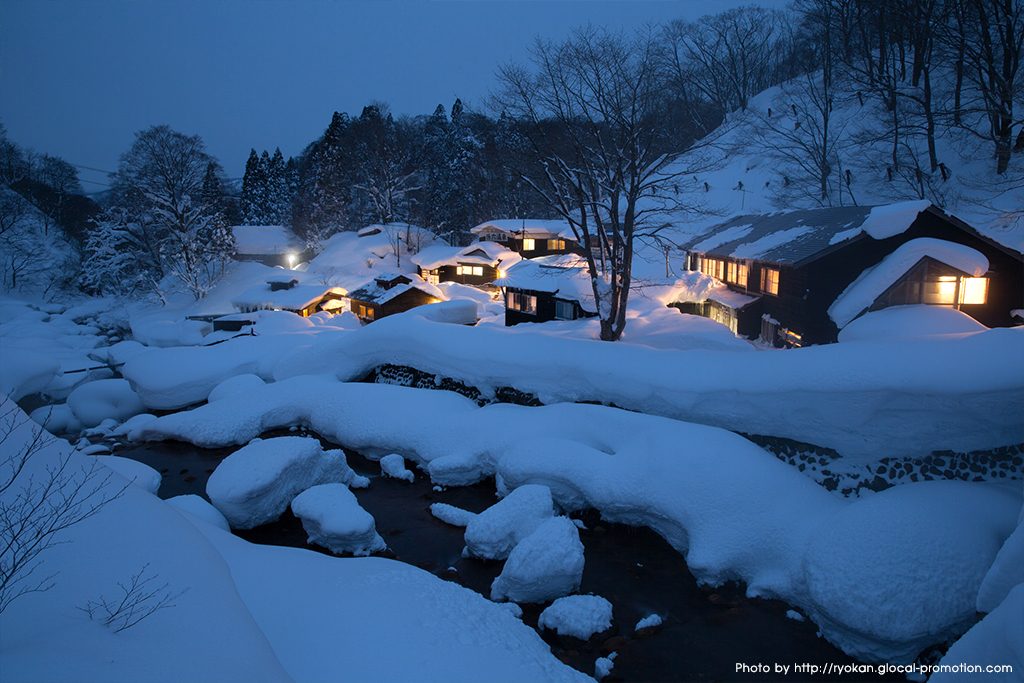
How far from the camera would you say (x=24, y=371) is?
15.4m

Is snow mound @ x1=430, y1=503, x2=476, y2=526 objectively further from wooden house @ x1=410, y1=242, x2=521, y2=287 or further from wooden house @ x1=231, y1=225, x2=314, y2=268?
wooden house @ x1=231, y1=225, x2=314, y2=268

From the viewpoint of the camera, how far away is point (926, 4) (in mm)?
18094

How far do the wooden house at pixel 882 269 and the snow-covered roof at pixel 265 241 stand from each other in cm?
3749

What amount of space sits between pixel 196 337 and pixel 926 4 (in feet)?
117

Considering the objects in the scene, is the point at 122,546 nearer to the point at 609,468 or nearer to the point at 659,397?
the point at 609,468

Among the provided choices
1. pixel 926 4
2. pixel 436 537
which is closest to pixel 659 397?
pixel 436 537

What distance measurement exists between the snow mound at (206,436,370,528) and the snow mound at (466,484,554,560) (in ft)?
14.0

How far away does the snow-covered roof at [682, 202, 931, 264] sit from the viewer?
1355 cm

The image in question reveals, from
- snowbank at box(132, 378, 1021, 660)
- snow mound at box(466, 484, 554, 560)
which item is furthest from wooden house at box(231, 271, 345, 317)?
snow mound at box(466, 484, 554, 560)

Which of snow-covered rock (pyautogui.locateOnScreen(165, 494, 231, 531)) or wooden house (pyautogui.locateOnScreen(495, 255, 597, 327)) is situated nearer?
snow-covered rock (pyautogui.locateOnScreen(165, 494, 231, 531))

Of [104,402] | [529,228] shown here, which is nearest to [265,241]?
[529,228]

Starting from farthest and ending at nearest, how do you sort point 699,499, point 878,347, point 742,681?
point 878,347 < point 699,499 < point 742,681

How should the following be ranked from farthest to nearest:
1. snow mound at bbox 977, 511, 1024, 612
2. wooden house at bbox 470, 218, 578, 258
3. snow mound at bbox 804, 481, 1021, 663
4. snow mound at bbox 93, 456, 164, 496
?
wooden house at bbox 470, 218, 578, 258
snow mound at bbox 93, 456, 164, 496
snow mound at bbox 804, 481, 1021, 663
snow mound at bbox 977, 511, 1024, 612

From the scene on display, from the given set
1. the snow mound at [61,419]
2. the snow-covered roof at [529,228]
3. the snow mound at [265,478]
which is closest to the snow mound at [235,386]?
the snow mound at [61,419]
